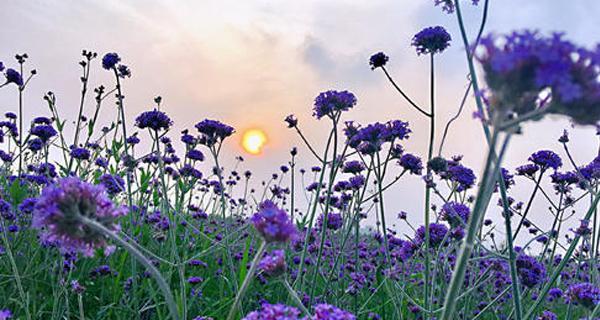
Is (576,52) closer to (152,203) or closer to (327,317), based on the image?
(327,317)

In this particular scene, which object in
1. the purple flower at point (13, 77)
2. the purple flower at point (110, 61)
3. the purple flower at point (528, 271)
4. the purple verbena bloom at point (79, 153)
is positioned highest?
the purple flower at point (13, 77)

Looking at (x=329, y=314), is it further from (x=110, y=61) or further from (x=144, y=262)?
(x=110, y=61)

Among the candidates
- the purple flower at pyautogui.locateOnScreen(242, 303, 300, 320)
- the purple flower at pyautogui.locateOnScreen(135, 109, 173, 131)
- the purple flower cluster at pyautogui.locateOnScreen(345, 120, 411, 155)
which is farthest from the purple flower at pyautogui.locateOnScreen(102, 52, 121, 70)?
the purple flower at pyautogui.locateOnScreen(242, 303, 300, 320)

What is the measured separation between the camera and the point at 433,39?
3.22 m

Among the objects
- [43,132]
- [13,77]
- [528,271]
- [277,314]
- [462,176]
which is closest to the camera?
[277,314]

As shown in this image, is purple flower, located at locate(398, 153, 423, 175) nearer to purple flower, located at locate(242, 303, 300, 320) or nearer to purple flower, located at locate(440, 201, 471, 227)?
purple flower, located at locate(440, 201, 471, 227)

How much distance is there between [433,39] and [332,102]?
0.68m

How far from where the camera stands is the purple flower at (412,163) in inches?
141

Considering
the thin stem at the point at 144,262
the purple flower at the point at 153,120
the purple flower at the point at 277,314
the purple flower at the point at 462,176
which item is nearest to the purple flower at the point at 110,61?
the purple flower at the point at 153,120

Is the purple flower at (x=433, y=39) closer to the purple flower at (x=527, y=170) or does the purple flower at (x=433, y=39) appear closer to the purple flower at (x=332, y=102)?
the purple flower at (x=332, y=102)

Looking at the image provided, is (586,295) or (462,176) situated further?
(462,176)

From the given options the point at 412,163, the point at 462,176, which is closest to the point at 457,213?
the point at 462,176

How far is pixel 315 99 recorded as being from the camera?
3.19m

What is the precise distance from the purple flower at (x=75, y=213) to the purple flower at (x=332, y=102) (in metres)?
1.92
